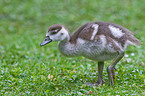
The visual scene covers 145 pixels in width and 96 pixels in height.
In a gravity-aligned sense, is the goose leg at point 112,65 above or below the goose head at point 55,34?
below

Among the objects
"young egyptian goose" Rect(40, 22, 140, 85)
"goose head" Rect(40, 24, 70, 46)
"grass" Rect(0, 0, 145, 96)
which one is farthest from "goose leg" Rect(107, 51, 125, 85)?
"goose head" Rect(40, 24, 70, 46)

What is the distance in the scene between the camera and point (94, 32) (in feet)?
18.4

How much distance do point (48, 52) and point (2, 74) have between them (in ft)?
8.58

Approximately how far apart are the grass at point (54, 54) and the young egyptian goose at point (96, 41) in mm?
749

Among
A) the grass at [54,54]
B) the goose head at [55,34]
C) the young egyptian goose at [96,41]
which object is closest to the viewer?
the young egyptian goose at [96,41]

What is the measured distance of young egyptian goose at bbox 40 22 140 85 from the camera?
5512 millimetres

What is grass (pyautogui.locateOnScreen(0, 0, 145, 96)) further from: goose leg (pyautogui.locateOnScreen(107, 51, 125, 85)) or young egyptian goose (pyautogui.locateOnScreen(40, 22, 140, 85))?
young egyptian goose (pyautogui.locateOnScreen(40, 22, 140, 85))

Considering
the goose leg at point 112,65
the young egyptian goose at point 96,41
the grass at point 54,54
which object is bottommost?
the grass at point 54,54

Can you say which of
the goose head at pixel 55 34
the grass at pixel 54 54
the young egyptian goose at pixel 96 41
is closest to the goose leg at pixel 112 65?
the young egyptian goose at pixel 96 41

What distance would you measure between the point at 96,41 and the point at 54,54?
3.48 meters

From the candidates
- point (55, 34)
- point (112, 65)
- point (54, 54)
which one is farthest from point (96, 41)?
point (54, 54)

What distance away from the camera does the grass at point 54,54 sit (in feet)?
19.4

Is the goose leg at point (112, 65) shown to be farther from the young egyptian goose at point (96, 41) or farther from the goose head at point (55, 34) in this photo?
the goose head at point (55, 34)

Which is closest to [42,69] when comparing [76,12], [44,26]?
[44,26]
